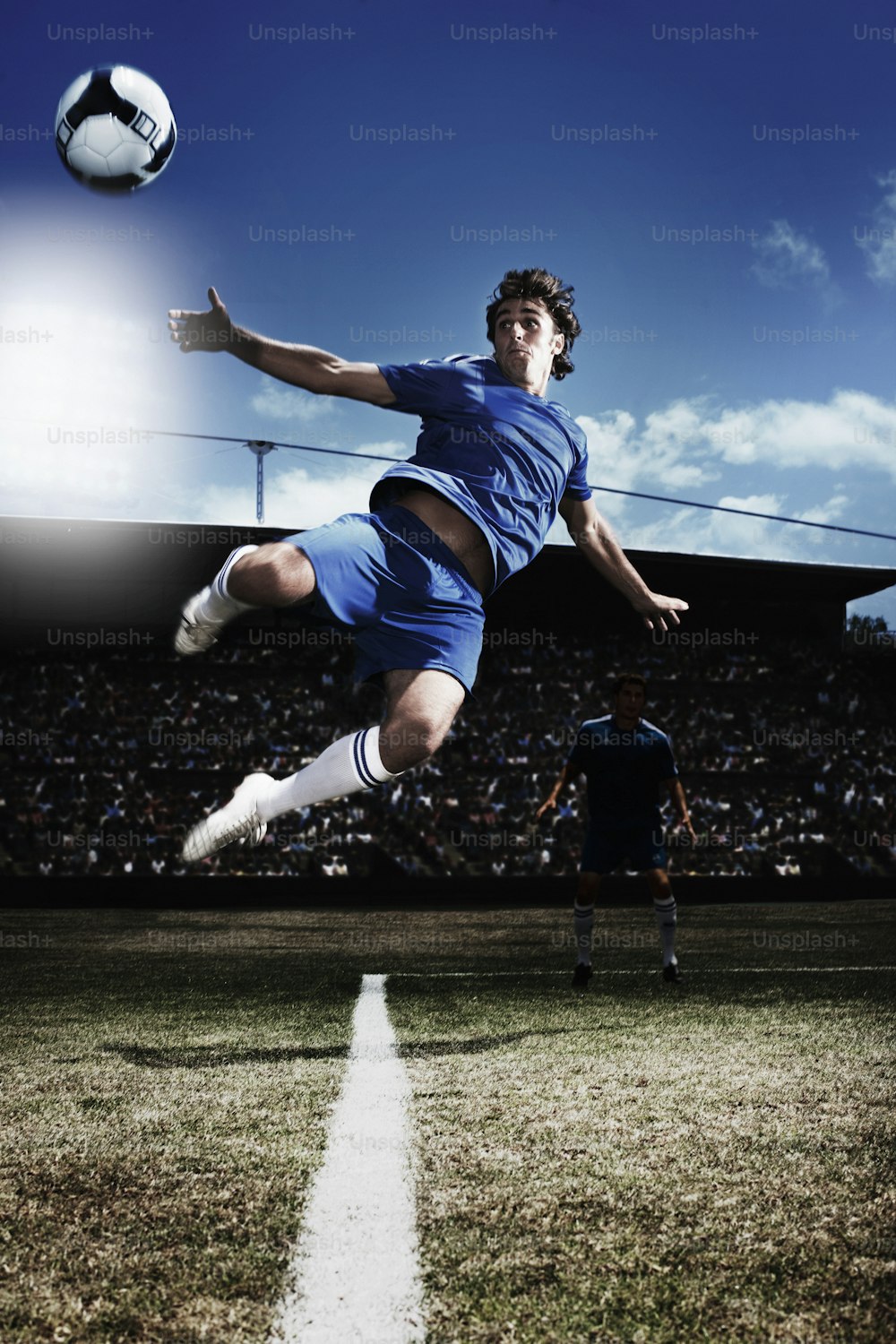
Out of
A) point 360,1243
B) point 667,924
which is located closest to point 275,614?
point 667,924

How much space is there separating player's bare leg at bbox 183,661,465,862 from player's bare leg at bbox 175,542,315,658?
0.43 m

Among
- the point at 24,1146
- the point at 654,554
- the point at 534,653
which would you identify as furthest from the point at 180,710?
the point at 24,1146

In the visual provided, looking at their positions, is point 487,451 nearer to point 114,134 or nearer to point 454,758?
point 114,134

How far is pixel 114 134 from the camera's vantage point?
158 inches

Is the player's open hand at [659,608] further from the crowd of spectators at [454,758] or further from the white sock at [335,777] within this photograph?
the crowd of spectators at [454,758]

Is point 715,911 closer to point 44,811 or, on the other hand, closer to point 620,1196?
point 44,811

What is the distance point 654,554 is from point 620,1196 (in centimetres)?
1474

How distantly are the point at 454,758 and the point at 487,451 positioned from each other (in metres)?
15.2

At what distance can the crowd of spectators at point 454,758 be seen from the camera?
1698 cm

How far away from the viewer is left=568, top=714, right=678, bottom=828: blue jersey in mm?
6719

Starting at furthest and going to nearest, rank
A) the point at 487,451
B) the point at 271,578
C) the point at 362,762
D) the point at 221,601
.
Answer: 1. the point at 487,451
2. the point at 362,762
3. the point at 221,601
4. the point at 271,578

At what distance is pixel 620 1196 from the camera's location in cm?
253

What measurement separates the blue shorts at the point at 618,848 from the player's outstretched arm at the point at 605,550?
3290 millimetres

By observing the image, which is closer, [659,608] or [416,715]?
[416,715]
